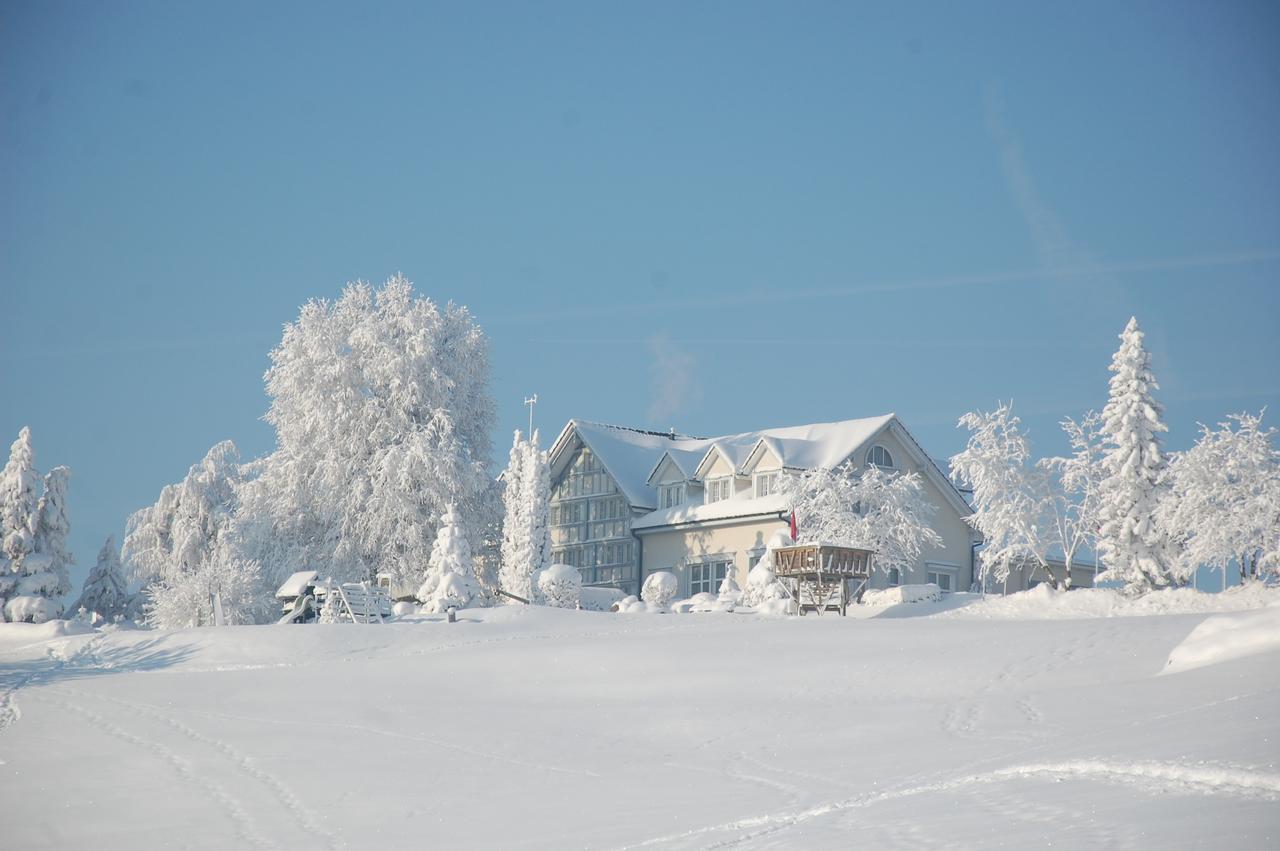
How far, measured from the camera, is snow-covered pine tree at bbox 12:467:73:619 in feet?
158

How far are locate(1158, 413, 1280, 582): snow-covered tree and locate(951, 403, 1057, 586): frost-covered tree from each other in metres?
5.78

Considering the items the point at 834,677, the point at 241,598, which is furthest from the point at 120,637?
the point at 834,677

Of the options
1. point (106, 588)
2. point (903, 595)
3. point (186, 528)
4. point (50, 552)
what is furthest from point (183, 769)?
point (106, 588)

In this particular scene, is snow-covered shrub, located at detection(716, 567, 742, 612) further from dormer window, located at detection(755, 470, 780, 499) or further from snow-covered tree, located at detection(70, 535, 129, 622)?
snow-covered tree, located at detection(70, 535, 129, 622)

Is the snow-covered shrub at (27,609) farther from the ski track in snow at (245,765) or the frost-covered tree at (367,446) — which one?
the ski track in snow at (245,765)

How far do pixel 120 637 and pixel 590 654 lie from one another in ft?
45.3

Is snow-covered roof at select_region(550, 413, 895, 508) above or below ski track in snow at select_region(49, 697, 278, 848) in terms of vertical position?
above

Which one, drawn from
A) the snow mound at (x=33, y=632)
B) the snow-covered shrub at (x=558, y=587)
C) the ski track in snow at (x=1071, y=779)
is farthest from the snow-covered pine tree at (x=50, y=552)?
the ski track in snow at (x=1071, y=779)

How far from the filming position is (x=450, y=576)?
125 ft

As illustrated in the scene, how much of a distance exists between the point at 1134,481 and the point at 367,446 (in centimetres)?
2698

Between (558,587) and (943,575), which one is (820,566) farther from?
(943,575)

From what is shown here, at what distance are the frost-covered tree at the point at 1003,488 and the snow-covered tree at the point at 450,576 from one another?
1616 centimetres

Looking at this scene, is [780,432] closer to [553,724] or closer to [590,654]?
[590,654]

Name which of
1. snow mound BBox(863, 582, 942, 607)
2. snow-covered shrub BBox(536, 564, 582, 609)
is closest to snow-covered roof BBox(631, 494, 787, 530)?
snow mound BBox(863, 582, 942, 607)
